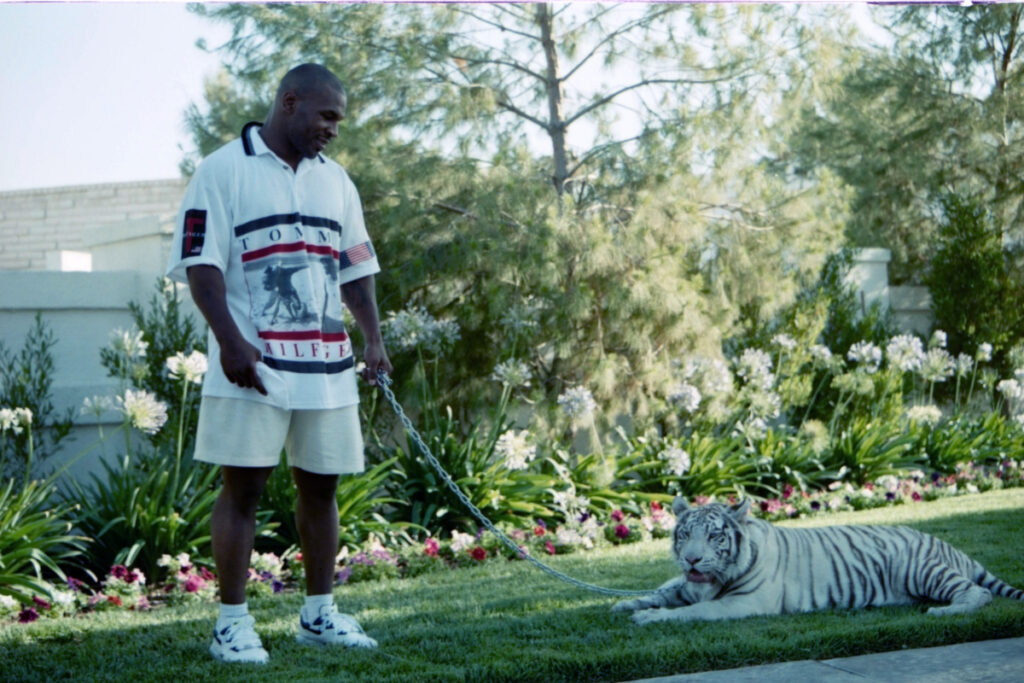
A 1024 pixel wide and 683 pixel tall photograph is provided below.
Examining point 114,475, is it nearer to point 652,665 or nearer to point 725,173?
point 652,665

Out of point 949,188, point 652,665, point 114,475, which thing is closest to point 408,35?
point 114,475

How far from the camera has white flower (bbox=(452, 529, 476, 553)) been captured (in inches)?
234

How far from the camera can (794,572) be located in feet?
14.0

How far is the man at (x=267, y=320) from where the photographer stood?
340 cm

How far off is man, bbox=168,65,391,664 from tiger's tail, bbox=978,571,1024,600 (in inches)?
96.0

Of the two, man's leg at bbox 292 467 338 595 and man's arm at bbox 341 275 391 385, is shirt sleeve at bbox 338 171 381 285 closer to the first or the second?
man's arm at bbox 341 275 391 385

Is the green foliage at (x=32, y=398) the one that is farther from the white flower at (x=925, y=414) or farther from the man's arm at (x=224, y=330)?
the white flower at (x=925, y=414)

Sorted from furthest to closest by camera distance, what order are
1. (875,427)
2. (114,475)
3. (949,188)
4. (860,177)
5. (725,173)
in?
1. (860,177)
2. (949,188)
3. (875,427)
4. (725,173)
5. (114,475)

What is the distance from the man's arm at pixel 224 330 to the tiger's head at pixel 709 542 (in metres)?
1.74

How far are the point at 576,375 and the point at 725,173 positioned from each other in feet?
6.16

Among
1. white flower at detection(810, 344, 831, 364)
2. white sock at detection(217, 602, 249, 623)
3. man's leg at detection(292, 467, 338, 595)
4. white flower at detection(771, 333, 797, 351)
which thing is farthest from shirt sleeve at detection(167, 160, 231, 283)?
white flower at detection(810, 344, 831, 364)

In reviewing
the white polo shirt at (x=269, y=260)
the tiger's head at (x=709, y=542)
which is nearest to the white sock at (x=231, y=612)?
the white polo shirt at (x=269, y=260)

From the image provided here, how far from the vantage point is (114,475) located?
562 cm

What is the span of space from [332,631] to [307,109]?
177cm
